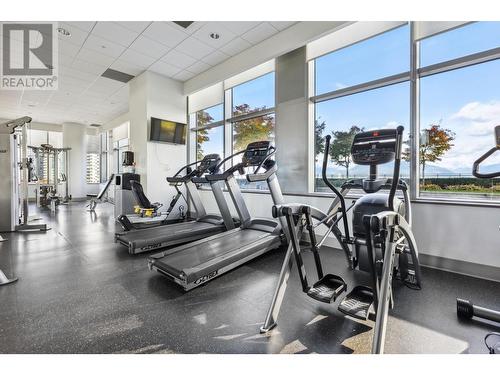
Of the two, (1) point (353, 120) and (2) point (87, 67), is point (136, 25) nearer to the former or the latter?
(2) point (87, 67)

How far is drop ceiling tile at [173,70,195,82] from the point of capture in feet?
20.3

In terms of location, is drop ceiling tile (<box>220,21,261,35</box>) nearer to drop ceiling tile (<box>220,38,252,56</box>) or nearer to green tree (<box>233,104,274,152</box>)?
drop ceiling tile (<box>220,38,252,56</box>)

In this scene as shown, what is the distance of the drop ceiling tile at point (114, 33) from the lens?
4270mm

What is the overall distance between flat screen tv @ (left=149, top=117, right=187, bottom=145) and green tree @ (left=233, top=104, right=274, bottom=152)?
159cm

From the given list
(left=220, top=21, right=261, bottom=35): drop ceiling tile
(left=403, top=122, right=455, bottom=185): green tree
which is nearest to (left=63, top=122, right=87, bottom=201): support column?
(left=220, top=21, right=261, bottom=35): drop ceiling tile

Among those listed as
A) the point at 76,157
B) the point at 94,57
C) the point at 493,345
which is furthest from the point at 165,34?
the point at 76,157

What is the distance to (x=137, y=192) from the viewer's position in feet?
18.2

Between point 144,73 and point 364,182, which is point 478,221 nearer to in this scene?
point 364,182

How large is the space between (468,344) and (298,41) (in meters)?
4.44

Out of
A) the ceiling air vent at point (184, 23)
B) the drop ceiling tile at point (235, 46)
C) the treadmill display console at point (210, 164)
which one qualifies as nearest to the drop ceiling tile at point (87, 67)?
the ceiling air vent at point (184, 23)

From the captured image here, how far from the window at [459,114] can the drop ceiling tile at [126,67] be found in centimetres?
580

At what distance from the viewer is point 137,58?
543cm

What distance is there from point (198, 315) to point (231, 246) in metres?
1.26

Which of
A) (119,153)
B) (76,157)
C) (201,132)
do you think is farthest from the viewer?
(76,157)
